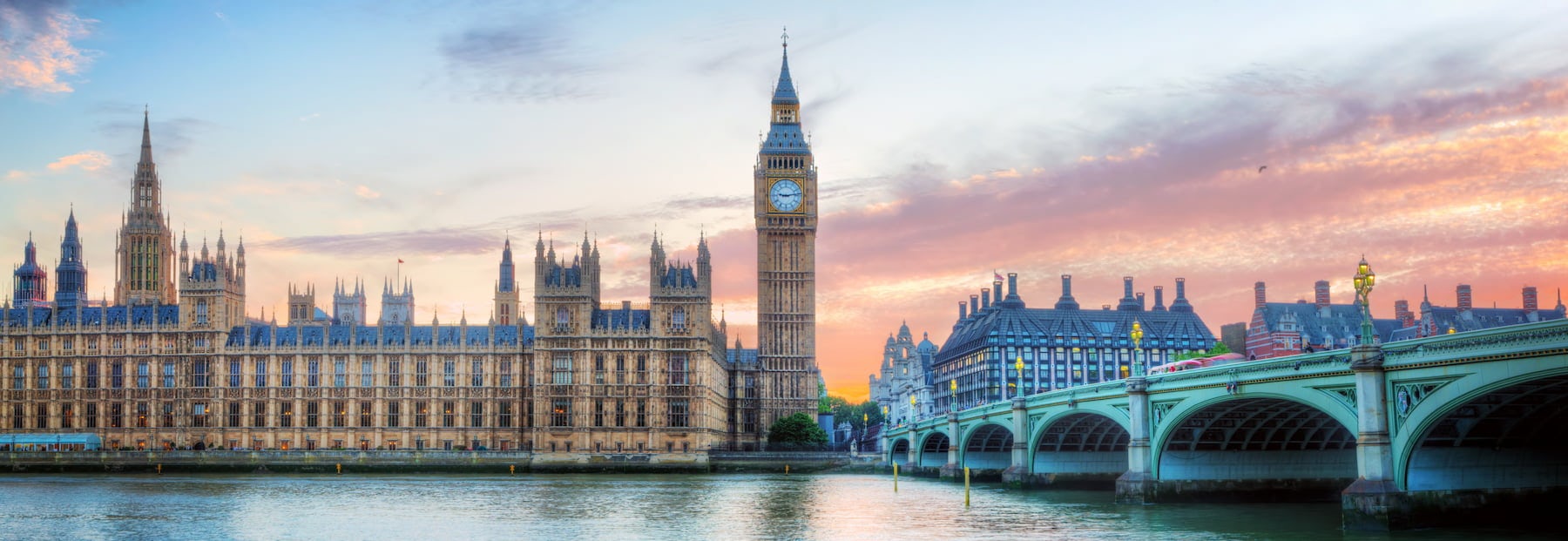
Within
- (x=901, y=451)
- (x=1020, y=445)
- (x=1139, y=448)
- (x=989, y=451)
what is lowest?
(x=901, y=451)

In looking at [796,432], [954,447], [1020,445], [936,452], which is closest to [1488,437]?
[1020,445]

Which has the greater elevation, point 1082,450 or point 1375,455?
point 1375,455

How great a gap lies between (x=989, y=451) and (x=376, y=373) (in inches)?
2416

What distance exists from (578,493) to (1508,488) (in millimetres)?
50696

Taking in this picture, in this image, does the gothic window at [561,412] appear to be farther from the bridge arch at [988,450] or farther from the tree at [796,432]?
the bridge arch at [988,450]

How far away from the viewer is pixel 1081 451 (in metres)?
89.4

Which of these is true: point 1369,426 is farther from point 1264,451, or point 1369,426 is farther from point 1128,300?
point 1128,300

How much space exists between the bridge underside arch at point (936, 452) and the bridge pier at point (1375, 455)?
70.4m

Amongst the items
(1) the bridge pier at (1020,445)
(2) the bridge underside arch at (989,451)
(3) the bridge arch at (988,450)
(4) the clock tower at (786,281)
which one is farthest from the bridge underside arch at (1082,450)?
(4) the clock tower at (786,281)

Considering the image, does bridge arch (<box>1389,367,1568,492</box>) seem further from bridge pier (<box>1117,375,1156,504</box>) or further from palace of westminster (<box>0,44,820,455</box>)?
palace of westminster (<box>0,44,820,455</box>)

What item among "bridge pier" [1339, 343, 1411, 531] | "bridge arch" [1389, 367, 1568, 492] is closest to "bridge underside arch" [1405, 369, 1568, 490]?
"bridge arch" [1389, 367, 1568, 492]

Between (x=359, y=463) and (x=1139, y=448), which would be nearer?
(x=1139, y=448)

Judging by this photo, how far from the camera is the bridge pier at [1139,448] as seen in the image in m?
65.1

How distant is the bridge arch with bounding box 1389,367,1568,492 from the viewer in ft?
147
